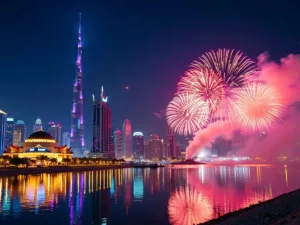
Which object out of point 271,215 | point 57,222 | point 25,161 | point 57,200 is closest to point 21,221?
point 57,222

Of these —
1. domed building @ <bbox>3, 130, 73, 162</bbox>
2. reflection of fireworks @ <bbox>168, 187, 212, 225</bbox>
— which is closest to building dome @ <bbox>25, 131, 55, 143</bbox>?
domed building @ <bbox>3, 130, 73, 162</bbox>

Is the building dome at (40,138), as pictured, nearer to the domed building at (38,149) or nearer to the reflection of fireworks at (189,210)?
the domed building at (38,149)

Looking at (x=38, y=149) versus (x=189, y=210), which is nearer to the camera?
(x=189, y=210)

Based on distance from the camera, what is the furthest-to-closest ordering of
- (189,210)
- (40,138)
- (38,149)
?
1. (40,138)
2. (38,149)
3. (189,210)

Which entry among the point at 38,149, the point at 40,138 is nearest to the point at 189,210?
the point at 38,149

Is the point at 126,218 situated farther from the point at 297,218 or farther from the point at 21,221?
the point at 297,218

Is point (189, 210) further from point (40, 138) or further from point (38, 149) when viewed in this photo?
point (40, 138)

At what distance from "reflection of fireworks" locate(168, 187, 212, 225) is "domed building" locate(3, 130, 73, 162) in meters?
117

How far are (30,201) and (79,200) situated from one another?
581 centimetres

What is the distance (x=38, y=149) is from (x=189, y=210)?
12792 cm

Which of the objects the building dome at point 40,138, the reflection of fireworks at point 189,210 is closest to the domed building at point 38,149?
the building dome at point 40,138

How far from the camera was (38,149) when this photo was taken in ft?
475

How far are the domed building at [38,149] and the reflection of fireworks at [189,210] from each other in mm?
116966

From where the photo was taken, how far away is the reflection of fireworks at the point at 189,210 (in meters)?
26.4
